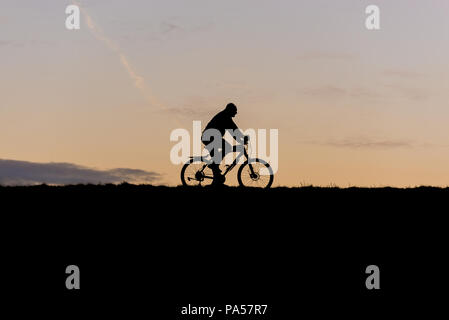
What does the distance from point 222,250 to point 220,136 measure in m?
5.85

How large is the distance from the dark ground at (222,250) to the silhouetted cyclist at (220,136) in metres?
1.55

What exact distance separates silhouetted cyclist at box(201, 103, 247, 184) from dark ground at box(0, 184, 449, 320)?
5.08 feet

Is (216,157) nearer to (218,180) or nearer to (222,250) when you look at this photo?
(218,180)

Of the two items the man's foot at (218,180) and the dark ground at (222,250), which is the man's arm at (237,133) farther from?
the dark ground at (222,250)

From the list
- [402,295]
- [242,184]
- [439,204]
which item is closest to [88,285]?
[402,295]

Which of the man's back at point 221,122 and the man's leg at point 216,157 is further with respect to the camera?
the man's leg at point 216,157

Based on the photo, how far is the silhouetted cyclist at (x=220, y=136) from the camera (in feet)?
78.9

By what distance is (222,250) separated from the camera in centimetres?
1892

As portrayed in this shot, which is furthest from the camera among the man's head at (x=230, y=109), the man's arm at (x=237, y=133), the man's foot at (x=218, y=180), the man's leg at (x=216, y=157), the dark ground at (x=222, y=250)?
the man's foot at (x=218, y=180)

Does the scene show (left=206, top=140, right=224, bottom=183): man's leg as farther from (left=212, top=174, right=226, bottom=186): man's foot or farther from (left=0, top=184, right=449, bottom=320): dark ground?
(left=0, top=184, right=449, bottom=320): dark ground

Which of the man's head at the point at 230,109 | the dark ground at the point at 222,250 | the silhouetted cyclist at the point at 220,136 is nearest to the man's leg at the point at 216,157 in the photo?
the silhouetted cyclist at the point at 220,136

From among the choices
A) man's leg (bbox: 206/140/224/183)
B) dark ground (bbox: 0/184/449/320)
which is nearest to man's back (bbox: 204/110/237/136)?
Result: man's leg (bbox: 206/140/224/183)
